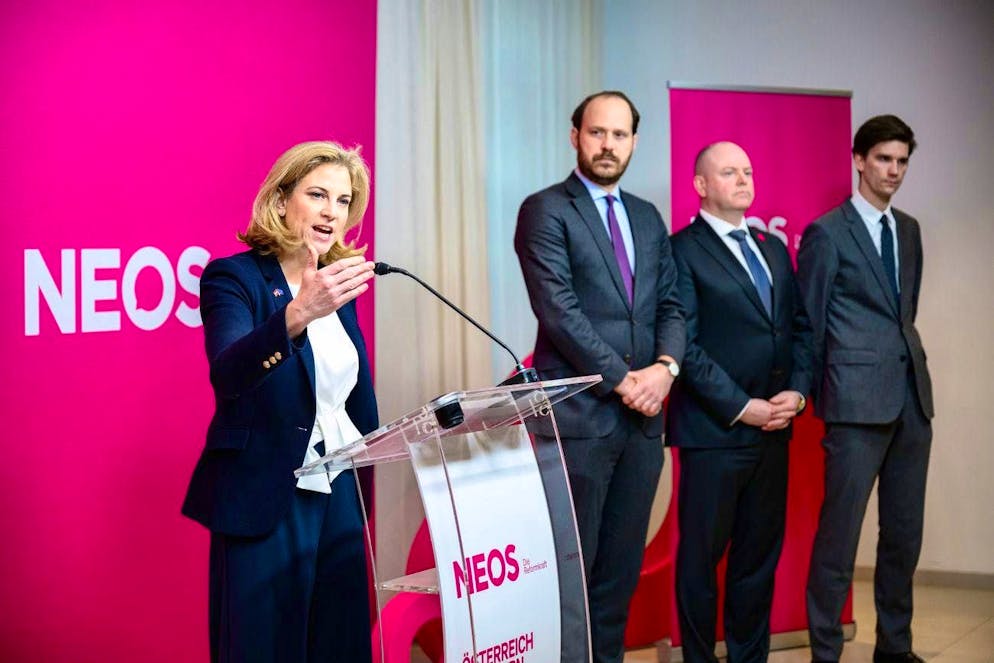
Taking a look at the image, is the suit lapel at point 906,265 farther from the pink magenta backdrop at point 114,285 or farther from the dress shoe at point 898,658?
the pink magenta backdrop at point 114,285

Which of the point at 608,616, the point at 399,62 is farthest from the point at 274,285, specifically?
the point at 399,62

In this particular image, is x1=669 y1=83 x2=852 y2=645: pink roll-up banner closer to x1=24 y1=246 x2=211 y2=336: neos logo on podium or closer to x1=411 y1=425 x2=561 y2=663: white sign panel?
x1=24 y1=246 x2=211 y2=336: neos logo on podium

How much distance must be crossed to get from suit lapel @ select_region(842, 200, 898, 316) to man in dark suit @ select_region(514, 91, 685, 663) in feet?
2.46

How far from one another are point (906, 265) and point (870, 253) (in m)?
0.17

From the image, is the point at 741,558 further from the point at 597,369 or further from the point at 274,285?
the point at 274,285

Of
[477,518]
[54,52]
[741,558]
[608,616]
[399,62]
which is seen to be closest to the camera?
[477,518]

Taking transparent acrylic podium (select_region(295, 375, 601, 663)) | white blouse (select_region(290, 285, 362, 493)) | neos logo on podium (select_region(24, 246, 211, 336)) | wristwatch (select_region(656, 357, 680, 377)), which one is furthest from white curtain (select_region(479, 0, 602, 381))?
transparent acrylic podium (select_region(295, 375, 601, 663))

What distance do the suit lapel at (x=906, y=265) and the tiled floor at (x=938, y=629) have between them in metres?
1.32

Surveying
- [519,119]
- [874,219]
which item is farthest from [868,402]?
[519,119]

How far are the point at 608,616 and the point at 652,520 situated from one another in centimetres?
159

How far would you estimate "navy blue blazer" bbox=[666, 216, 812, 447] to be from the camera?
3766 millimetres

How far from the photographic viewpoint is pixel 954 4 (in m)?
5.41

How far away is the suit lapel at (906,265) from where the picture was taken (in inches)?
159

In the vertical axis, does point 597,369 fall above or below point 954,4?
below
